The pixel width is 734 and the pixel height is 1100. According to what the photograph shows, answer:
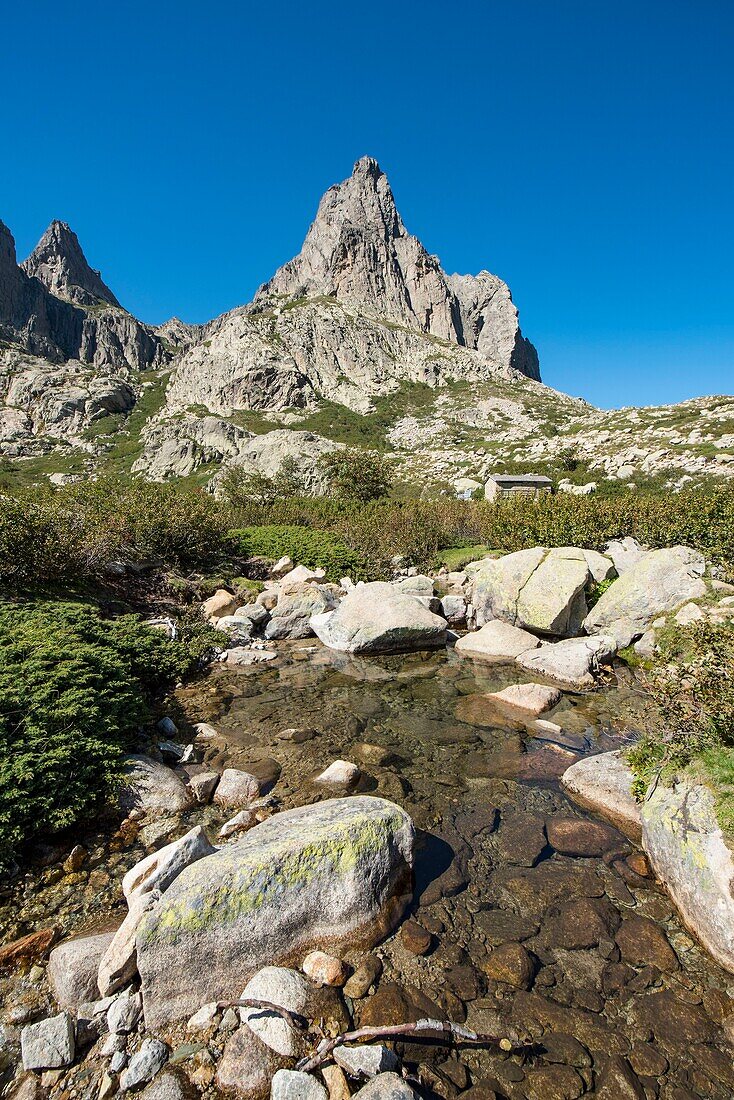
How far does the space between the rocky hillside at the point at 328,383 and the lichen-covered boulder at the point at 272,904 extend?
48.7 metres

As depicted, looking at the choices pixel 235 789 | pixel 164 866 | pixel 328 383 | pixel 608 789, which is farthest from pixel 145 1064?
pixel 328 383

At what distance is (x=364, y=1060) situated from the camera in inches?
136

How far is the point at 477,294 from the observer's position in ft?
618

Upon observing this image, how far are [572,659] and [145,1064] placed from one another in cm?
1088

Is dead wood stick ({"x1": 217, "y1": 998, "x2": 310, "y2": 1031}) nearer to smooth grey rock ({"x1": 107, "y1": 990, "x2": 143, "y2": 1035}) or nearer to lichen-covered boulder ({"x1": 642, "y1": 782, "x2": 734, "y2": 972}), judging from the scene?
smooth grey rock ({"x1": 107, "y1": 990, "x2": 143, "y2": 1035})

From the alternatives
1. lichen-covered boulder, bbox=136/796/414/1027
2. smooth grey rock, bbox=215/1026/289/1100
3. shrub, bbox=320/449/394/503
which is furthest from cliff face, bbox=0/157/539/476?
smooth grey rock, bbox=215/1026/289/1100

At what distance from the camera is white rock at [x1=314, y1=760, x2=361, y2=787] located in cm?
750

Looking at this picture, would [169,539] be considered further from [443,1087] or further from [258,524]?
[443,1087]

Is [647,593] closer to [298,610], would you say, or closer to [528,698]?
[528,698]

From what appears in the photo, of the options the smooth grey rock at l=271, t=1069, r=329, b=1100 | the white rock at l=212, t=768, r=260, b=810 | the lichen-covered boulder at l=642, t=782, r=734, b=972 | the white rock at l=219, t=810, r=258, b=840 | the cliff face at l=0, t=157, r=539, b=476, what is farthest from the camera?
the cliff face at l=0, t=157, r=539, b=476

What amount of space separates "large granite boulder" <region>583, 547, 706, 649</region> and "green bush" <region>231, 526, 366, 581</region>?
12014mm

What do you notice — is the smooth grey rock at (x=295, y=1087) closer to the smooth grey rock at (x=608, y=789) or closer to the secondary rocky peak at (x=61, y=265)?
the smooth grey rock at (x=608, y=789)

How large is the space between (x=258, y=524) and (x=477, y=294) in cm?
19345

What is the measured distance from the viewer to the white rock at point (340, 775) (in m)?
7.50
